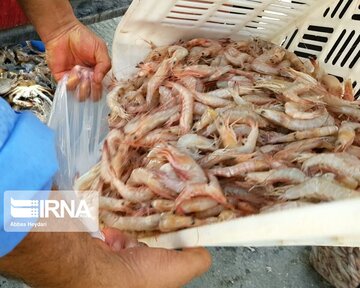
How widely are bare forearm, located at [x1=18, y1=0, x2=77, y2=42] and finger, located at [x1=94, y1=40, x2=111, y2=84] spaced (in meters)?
0.19

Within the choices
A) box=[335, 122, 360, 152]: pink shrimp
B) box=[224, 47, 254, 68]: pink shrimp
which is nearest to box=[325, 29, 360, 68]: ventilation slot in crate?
box=[224, 47, 254, 68]: pink shrimp

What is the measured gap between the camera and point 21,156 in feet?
3.77

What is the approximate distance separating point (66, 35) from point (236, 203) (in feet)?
4.39

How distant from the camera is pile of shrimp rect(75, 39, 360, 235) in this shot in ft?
6.00

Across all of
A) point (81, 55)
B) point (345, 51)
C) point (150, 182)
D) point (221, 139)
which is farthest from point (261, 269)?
point (81, 55)

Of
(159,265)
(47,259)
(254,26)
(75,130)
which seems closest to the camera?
(47,259)

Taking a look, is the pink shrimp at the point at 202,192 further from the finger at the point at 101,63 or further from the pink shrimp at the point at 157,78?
the finger at the point at 101,63

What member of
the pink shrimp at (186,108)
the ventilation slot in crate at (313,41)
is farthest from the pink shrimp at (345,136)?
the ventilation slot in crate at (313,41)

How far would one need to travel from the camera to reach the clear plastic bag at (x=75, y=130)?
2.33 metres

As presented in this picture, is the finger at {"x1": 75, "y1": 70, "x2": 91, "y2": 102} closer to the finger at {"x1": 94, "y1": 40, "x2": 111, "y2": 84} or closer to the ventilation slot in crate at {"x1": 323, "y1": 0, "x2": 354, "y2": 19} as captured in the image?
the finger at {"x1": 94, "y1": 40, "x2": 111, "y2": 84}

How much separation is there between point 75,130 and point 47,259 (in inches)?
46.0

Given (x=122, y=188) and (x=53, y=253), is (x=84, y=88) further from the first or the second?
(x=53, y=253)

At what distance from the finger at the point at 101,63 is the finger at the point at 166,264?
1206mm

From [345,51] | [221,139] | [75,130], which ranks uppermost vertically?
[345,51]
